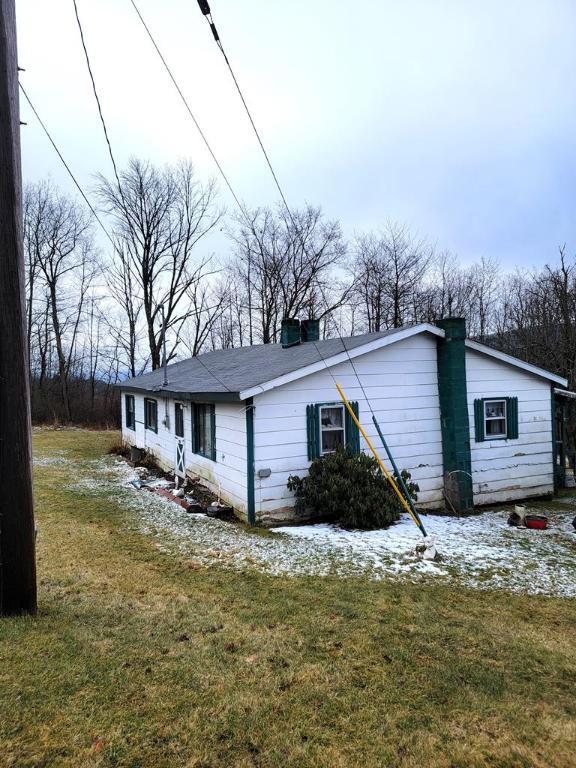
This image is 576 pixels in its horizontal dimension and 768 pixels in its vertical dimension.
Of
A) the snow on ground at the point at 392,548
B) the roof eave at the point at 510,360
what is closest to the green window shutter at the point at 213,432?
the snow on ground at the point at 392,548

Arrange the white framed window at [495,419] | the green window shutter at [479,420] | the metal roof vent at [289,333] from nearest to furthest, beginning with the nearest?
the green window shutter at [479,420] < the white framed window at [495,419] < the metal roof vent at [289,333]

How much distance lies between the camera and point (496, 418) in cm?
1050

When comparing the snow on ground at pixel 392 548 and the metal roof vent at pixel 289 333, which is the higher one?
the metal roof vent at pixel 289 333

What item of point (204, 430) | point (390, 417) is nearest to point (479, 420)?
point (390, 417)

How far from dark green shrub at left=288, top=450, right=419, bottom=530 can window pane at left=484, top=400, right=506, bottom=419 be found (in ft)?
10.6

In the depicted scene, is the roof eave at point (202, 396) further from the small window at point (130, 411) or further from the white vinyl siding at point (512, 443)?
the white vinyl siding at point (512, 443)

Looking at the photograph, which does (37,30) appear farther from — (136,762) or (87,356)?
(87,356)

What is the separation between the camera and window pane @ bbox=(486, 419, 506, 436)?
10.5 m

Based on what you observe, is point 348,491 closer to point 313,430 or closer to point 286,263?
point 313,430

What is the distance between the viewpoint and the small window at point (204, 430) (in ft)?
32.1

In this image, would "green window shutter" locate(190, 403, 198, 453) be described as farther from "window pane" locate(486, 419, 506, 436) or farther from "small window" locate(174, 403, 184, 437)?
"window pane" locate(486, 419, 506, 436)

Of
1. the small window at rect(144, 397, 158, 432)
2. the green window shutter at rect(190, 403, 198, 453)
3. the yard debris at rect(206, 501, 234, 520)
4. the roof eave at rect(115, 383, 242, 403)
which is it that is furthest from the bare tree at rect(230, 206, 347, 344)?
the yard debris at rect(206, 501, 234, 520)

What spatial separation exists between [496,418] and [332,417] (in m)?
4.15

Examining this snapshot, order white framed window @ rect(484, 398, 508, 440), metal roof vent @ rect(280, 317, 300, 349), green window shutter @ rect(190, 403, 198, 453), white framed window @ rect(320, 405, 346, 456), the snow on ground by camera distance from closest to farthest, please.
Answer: the snow on ground, white framed window @ rect(320, 405, 346, 456), white framed window @ rect(484, 398, 508, 440), green window shutter @ rect(190, 403, 198, 453), metal roof vent @ rect(280, 317, 300, 349)
